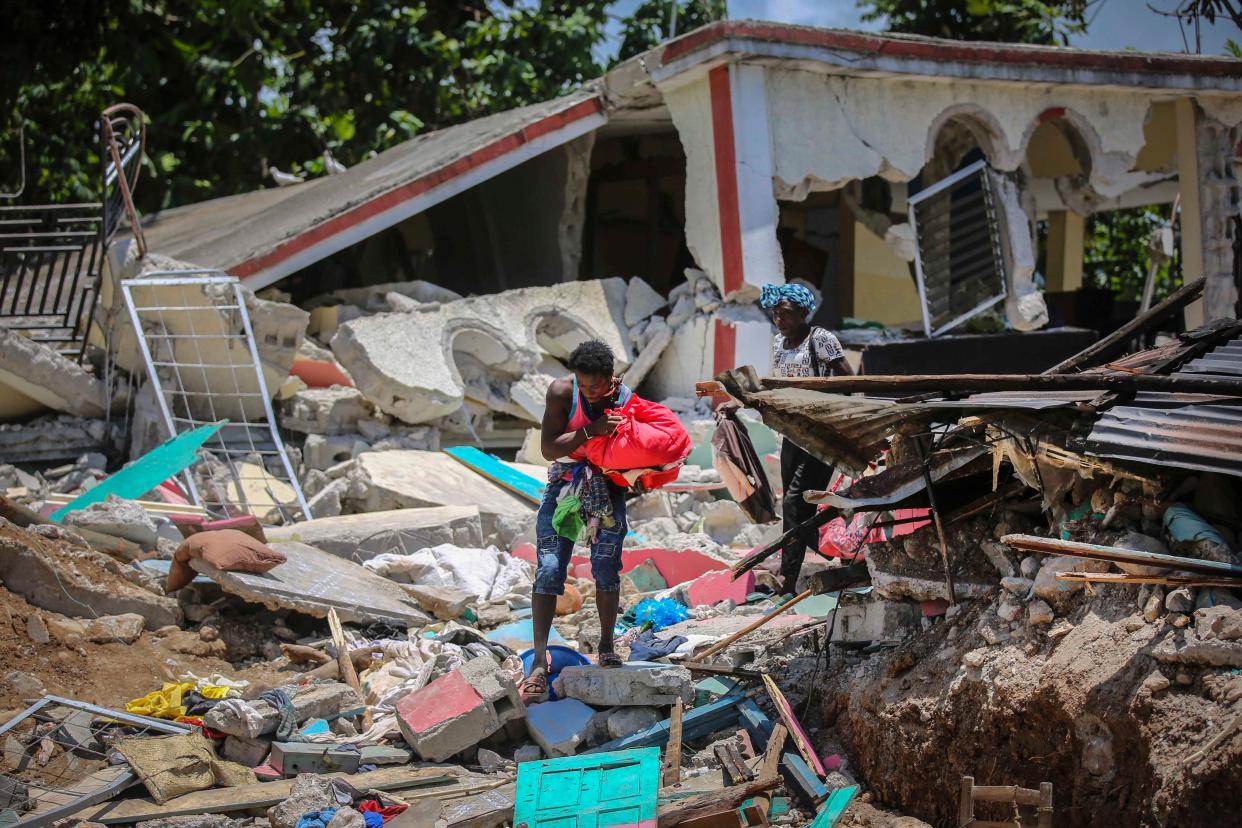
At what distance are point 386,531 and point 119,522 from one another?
1580 millimetres

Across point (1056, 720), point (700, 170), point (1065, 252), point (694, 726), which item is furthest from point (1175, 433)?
point (1065, 252)

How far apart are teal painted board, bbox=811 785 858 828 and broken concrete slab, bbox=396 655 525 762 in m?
1.34

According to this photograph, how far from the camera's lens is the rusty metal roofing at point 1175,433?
3.64 metres

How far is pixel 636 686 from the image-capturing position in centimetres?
500

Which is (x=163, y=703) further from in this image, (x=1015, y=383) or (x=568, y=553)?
(x=1015, y=383)

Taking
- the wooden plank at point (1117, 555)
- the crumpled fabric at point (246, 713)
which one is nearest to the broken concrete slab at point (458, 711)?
the crumpled fabric at point (246, 713)

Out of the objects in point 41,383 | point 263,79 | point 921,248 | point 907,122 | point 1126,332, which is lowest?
point 41,383

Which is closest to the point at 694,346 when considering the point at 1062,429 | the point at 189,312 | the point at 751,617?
the point at 189,312

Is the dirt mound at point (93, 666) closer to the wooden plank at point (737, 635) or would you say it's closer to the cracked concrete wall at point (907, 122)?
the wooden plank at point (737, 635)

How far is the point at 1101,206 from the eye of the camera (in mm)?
14891

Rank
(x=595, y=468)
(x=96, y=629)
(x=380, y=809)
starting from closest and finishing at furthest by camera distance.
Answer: (x=380, y=809) → (x=595, y=468) → (x=96, y=629)

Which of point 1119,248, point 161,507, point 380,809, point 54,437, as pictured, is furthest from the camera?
point 1119,248

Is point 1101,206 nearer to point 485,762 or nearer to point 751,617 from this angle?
point 751,617

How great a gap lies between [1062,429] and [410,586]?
3873 mm
